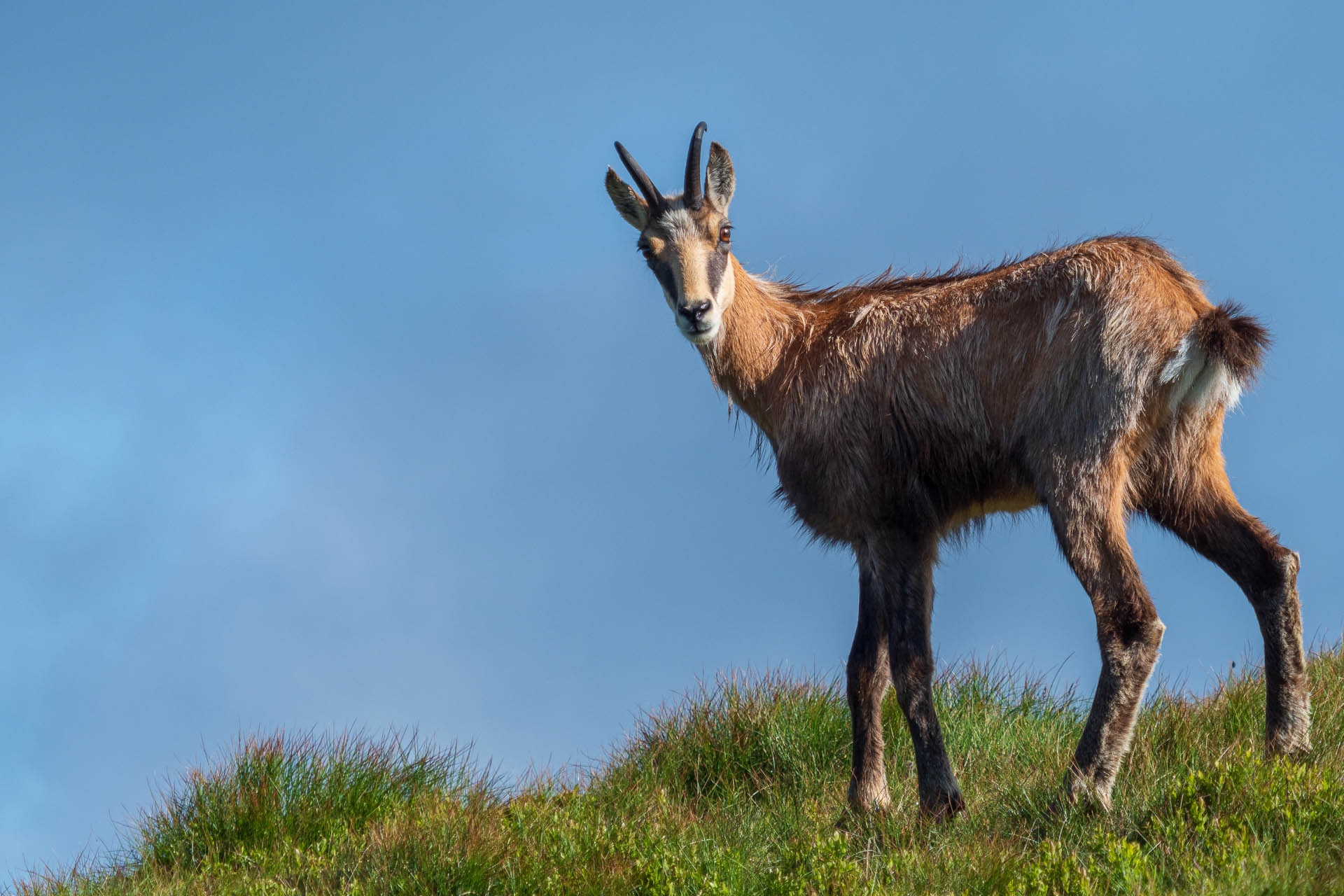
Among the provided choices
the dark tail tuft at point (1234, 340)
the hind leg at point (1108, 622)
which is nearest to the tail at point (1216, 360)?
the dark tail tuft at point (1234, 340)

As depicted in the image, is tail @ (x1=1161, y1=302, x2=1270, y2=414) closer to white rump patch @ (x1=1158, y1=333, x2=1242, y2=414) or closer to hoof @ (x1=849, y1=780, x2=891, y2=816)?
white rump patch @ (x1=1158, y1=333, x2=1242, y2=414)

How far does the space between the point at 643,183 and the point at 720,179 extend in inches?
21.6

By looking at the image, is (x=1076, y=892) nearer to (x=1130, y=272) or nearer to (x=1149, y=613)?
(x=1149, y=613)

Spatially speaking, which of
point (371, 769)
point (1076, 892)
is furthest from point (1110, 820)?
point (371, 769)

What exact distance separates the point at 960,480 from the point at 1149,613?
49.8 inches

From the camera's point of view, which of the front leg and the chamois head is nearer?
the front leg

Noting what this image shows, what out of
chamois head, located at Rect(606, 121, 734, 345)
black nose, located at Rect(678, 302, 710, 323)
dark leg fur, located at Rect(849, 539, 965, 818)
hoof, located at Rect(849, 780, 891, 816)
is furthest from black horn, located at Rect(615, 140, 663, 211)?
hoof, located at Rect(849, 780, 891, 816)

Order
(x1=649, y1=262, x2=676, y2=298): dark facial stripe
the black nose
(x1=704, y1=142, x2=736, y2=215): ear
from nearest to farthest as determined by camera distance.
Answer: the black nose
(x1=649, y1=262, x2=676, y2=298): dark facial stripe
(x1=704, y1=142, x2=736, y2=215): ear

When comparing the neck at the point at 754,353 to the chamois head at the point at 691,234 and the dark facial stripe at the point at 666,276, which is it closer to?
the chamois head at the point at 691,234

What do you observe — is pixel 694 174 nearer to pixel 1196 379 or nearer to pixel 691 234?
pixel 691 234

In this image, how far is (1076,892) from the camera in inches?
188

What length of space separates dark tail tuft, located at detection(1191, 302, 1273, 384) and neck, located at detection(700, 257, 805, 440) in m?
2.47

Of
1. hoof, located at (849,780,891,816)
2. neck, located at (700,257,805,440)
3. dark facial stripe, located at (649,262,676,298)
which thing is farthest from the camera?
neck, located at (700,257,805,440)

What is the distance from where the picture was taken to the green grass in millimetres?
5141
